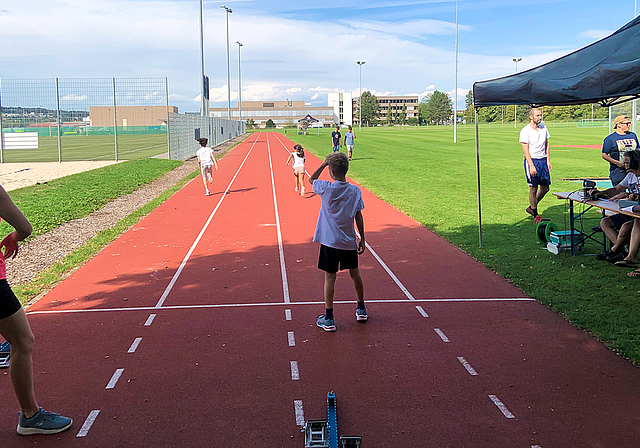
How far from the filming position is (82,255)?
980 cm

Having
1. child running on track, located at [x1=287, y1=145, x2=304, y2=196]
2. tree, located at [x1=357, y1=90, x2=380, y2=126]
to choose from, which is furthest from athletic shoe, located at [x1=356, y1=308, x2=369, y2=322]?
tree, located at [x1=357, y1=90, x2=380, y2=126]

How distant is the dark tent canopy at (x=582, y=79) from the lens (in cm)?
693

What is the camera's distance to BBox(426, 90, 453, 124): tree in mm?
171500

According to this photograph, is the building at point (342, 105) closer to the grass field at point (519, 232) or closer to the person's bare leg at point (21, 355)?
the grass field at point (519, 232)

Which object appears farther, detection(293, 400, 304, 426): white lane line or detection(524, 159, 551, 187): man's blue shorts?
detection(524, 159, 551, 187): man's blue shorts

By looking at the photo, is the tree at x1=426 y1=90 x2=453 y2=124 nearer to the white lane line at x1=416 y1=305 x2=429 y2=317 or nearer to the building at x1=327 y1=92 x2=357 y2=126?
the building at x1=327 y1=92 x2=357 y2=126

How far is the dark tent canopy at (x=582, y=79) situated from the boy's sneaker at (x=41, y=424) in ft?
21.7

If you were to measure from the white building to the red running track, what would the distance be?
178m

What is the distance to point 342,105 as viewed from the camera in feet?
642

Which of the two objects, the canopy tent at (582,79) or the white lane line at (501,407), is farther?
the canopy tent at (582,79)

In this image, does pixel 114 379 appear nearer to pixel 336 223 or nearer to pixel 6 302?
pixel 6 302

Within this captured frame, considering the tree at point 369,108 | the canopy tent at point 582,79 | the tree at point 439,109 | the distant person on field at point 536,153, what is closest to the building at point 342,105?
the tree at point 369,108

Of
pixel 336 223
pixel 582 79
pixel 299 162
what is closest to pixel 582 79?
pixel 582 79

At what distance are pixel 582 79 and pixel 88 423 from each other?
703cm
